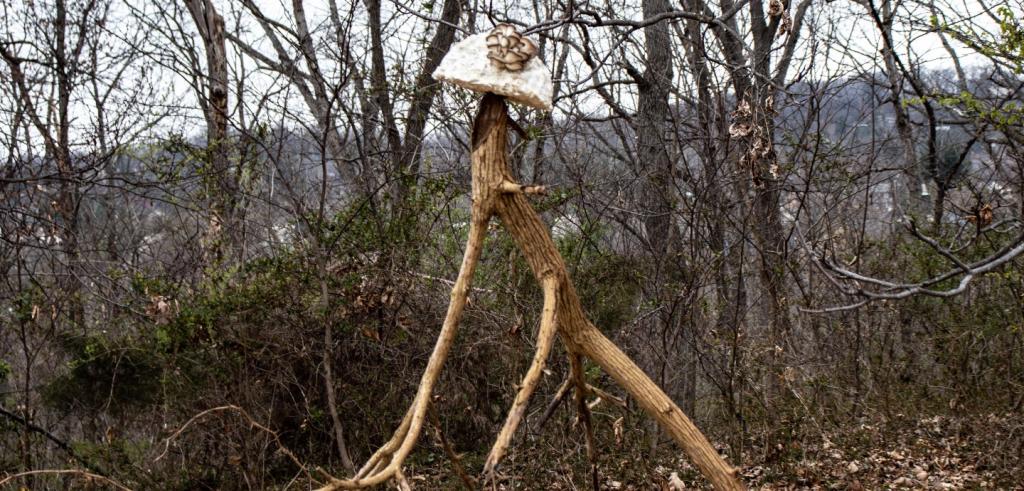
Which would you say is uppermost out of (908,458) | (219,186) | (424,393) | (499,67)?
(219,186)

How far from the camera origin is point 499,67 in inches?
57.4

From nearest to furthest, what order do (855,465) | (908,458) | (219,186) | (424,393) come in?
(424,393), (855,465), (908,458), (219,186)

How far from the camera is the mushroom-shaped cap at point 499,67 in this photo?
145cm

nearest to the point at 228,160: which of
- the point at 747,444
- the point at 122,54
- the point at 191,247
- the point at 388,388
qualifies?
the point at 191,247

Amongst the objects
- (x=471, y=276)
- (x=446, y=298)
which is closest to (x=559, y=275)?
(x=471, y=276)

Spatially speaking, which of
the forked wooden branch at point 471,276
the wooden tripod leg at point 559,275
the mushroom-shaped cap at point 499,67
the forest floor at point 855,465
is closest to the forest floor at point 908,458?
the forest floor at point 855,465

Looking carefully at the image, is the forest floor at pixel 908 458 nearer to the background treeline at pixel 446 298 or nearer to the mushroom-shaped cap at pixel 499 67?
the background treeline at pixel 446 298

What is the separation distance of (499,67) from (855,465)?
4605 mm

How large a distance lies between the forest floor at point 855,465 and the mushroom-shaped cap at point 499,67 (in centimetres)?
358

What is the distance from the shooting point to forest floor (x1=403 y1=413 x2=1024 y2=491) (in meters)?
4.83

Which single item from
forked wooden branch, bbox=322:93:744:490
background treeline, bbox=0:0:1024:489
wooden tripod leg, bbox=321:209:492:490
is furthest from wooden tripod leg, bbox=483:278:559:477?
background treeline, bbox=0:0:1024:489

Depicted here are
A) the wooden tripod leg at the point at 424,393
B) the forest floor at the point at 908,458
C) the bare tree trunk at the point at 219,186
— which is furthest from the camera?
the bare tree trunk at the point at 219,186

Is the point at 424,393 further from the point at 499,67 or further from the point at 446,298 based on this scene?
the point at 446,298

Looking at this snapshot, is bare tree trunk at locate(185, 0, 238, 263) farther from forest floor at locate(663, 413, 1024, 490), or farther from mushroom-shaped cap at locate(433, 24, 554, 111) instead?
mushroom-shaped cap at locate(433, 24, 554, 111)
